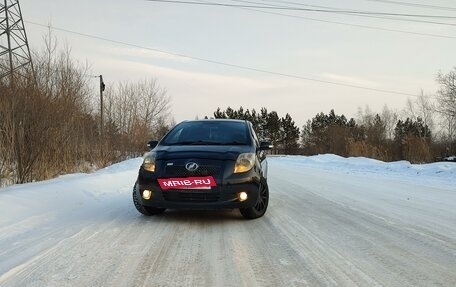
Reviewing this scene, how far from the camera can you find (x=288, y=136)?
10469 centimetres

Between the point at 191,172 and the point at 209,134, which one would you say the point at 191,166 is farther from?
the point at 209,134

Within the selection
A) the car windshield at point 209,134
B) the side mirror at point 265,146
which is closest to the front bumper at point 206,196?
the car windshield at point 209,134

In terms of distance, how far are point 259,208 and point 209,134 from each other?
5.26 feet

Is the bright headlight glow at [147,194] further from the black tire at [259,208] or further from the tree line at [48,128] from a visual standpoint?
A: the tree line at [48,128]

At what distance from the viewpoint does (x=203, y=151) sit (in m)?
6.56

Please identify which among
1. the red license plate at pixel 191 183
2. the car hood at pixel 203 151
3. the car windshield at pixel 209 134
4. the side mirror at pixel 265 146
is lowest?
the red license plate at pixel 191 183

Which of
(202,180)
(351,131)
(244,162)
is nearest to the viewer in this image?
(202,180)

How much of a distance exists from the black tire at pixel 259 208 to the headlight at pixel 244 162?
43 cm

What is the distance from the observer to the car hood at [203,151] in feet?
21.2

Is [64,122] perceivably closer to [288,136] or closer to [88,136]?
[88,136]

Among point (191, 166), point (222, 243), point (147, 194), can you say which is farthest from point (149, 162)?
point (222, 243)

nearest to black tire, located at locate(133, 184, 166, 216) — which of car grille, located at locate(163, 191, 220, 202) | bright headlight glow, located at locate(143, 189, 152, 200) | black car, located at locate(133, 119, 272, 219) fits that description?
black car, located at locate(133, 119, 272, 219)

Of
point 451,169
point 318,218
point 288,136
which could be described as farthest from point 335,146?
point 318,218

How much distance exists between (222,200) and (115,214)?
199cm
